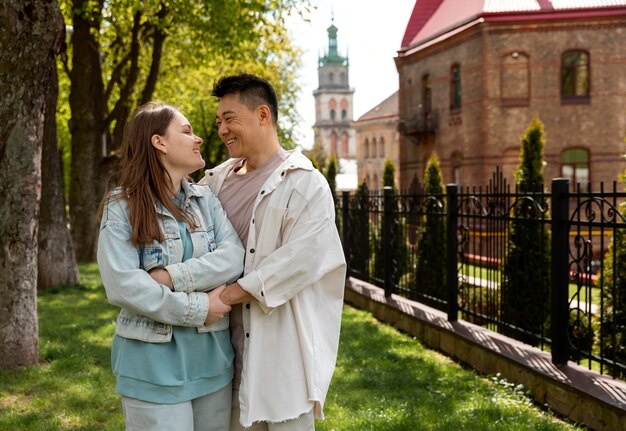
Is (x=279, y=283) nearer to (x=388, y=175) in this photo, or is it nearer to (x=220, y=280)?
(x=220, y=280)

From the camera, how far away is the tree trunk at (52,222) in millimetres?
12164

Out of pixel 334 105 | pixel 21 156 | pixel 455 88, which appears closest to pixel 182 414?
pixel 21 156

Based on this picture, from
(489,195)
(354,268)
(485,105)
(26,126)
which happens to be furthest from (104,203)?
(485,105)

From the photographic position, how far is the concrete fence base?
5164 mm

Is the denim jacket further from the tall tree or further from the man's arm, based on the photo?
the tall tree

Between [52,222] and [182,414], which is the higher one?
[52,222]

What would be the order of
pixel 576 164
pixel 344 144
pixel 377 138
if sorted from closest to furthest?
pixel 576 164
pixel 377 138
pixel 344 144

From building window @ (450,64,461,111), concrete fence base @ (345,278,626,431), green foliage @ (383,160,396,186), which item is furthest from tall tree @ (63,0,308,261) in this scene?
building window @ (450,64,461,111)

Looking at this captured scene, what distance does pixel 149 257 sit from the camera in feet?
9.67

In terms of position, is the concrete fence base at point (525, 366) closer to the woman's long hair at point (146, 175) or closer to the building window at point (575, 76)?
the woman's long hair at point (146, 175)

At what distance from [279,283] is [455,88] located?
29467 mm

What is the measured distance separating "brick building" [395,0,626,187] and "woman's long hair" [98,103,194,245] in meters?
26.9

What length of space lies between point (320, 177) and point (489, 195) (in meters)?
4.54

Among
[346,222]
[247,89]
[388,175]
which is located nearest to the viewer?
[247,89]
